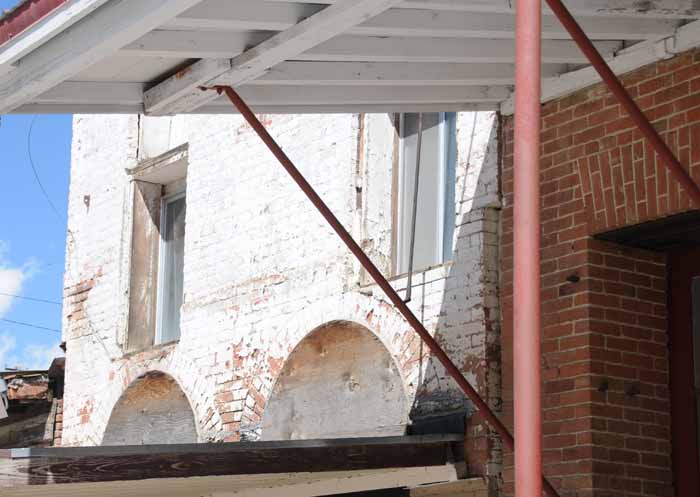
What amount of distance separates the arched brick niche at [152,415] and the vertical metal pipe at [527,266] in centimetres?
670

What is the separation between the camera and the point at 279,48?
6.40 meters

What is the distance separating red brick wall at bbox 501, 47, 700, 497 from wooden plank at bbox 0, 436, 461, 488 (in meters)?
0.59

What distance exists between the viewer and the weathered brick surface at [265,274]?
27.7 ft

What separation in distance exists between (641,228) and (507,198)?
3.37ft

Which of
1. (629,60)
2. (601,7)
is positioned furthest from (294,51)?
(629,60)

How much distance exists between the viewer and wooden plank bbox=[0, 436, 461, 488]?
284 inches

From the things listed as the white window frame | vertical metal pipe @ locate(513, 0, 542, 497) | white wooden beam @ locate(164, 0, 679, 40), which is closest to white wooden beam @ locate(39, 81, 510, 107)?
white wooden beam @ locate(164, 0, 679, 40)

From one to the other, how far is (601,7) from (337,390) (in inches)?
146

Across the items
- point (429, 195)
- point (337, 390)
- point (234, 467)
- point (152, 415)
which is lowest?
point (234, 467)

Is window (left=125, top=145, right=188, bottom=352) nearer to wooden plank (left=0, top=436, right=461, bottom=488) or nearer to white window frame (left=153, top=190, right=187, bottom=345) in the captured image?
white window frame (left=153, top=190, right=187, bottom=345)

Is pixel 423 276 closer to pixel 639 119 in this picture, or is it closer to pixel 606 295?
pixel 606 295

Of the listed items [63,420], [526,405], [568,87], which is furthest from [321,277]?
[526,405]

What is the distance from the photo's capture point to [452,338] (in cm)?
842

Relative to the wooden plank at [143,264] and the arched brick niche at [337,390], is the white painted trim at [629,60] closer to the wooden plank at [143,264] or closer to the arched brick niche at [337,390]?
the arched brick niche at [337,390]
